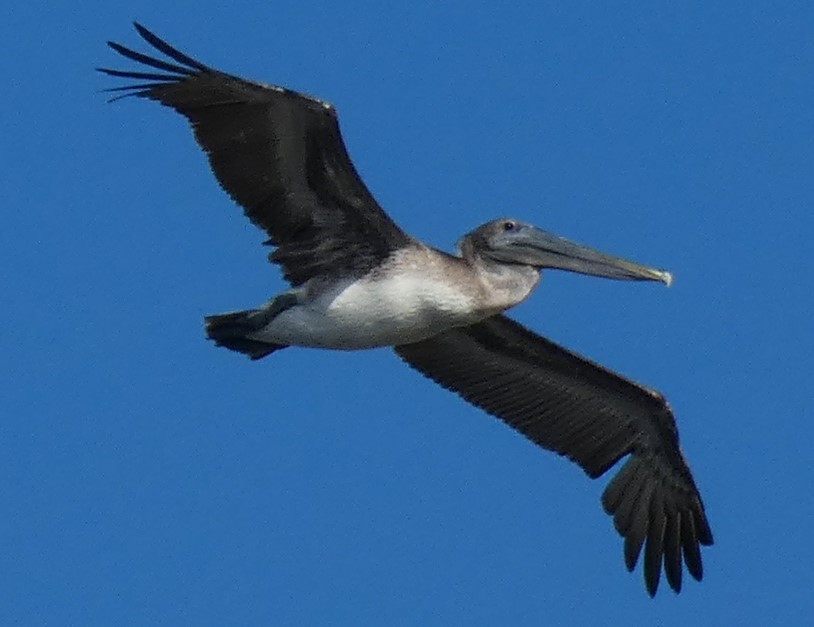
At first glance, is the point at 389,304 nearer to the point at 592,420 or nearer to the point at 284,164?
the point at 284,164

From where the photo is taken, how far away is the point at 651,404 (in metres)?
15.5

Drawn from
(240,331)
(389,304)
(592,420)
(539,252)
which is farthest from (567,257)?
(240,331)

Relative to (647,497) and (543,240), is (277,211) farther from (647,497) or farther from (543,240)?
(647,497)

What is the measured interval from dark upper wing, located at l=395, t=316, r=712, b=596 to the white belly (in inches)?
74.3

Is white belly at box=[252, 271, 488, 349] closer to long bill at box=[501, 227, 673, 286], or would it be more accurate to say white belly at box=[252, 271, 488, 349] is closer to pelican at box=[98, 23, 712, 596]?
pelican at box=[98, 23, 712, 596]

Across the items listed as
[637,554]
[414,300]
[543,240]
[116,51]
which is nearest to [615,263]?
[543,240]

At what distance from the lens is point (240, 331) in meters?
13.7

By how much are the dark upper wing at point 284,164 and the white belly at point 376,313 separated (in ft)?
0.63

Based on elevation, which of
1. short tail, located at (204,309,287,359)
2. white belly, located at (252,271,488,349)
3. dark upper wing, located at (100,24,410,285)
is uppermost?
dark upper wing, located at (100,24,410,285)

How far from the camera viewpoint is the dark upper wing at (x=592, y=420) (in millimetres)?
15531

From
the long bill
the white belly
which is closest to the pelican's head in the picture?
the long bill

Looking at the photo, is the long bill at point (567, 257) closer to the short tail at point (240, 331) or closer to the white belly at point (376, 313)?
the white belly at point (376, 313)

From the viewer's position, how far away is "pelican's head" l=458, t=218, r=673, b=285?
13875 millimetres

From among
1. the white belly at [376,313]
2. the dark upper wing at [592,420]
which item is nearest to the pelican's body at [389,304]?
the white belly at [376,313]
